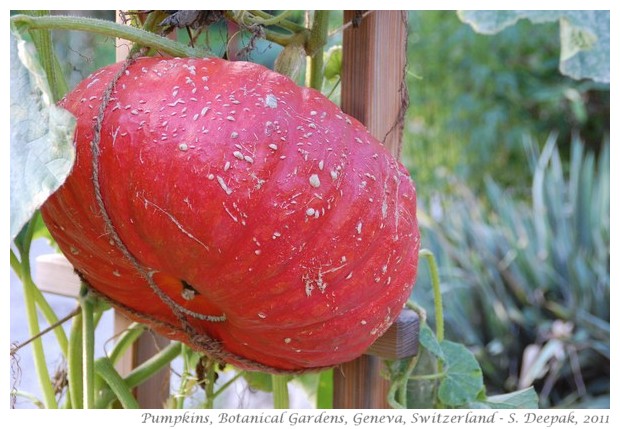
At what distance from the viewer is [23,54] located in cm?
51

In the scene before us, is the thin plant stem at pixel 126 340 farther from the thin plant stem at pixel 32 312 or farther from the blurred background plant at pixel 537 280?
the blurred background plant at pixel 537 280

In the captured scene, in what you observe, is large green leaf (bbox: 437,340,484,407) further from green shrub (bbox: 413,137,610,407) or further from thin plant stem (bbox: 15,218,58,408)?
green shrub (bbox: 413,137,610,407)

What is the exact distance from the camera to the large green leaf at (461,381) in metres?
0.83

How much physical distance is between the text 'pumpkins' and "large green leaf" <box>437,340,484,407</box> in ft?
0.76

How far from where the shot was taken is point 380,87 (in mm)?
799

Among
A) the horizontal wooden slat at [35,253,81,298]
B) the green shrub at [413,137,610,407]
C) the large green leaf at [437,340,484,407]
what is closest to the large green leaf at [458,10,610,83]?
the large green leaf at [437,340,484,407]

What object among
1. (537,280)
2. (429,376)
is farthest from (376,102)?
(537,280)

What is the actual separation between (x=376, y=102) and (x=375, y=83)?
0.06 feet

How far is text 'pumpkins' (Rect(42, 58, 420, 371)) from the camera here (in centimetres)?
55

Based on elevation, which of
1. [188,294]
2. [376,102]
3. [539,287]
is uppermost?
[376,102]

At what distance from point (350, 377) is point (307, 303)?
300mm

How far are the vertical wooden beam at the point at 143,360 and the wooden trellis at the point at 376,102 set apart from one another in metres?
0.26

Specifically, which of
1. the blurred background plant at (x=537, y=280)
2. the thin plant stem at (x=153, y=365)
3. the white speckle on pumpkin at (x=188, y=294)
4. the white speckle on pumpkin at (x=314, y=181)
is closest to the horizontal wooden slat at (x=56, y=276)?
the thin plant stem at (x=153, y=365)

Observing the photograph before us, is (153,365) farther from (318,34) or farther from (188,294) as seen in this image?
(318,34)
